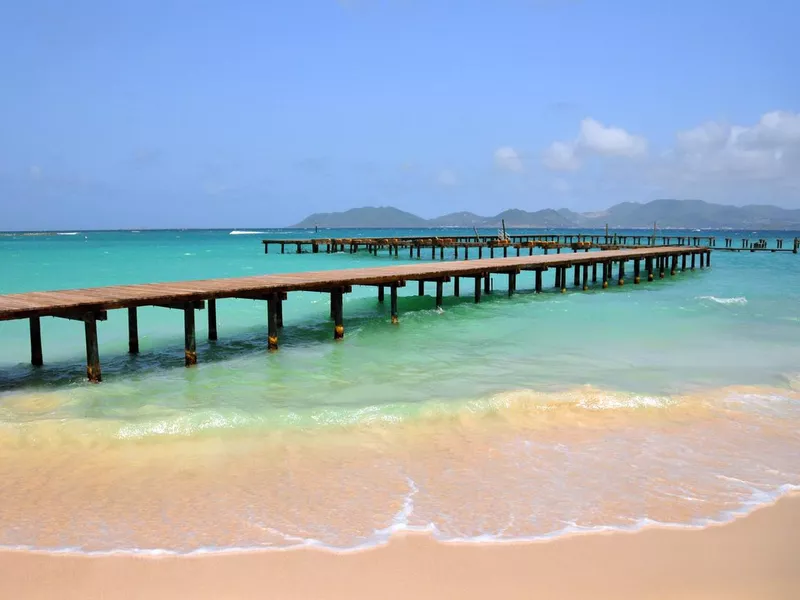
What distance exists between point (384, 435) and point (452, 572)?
9.22 feet

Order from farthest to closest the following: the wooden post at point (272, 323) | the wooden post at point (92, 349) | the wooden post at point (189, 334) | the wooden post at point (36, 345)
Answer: the wooden post at point (272, 323)
the wooden post at point (36, 345)
the wooden post at point (189, 334)
the wooden post at point (92, 349)

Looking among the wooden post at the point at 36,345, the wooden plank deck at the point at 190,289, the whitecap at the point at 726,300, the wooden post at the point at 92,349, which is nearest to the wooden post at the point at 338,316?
the wooden plank deck at the point at 190,289

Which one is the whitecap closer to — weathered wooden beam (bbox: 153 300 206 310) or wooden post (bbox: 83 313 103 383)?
weathered wooden beam (bbox: 153 300 206 310)

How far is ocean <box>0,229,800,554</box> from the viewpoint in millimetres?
4648

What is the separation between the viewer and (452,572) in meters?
3.90

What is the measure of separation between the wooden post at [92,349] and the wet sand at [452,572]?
4.97 meters

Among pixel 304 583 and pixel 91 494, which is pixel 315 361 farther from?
pixel 304 583

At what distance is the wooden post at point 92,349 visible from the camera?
866cm

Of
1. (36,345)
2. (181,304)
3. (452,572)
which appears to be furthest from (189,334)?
(452,572)

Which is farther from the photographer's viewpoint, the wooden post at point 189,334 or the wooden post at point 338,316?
the wooden post at point 338,316

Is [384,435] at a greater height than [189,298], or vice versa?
[189,298]

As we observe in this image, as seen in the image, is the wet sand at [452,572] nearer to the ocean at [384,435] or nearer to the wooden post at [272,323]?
the ocean at [384,435]

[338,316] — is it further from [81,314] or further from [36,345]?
[36,345]

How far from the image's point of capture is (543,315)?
635 inches
